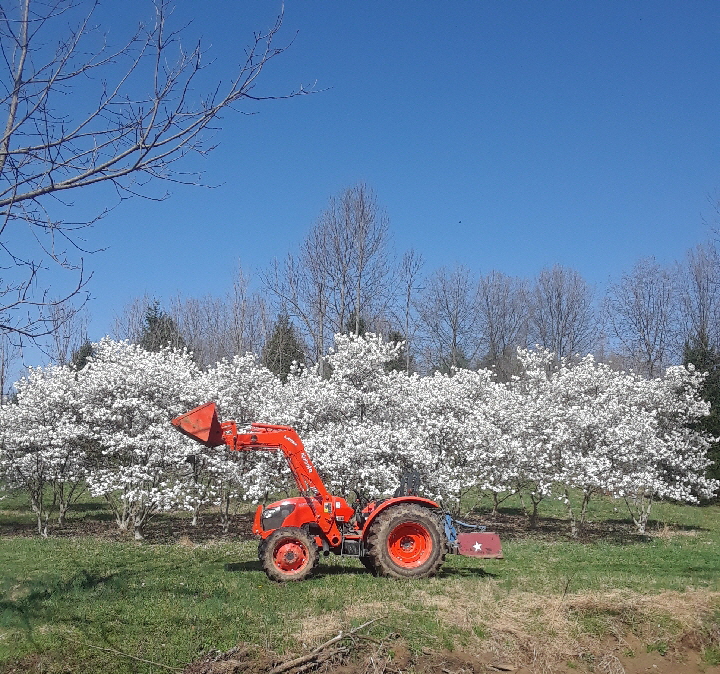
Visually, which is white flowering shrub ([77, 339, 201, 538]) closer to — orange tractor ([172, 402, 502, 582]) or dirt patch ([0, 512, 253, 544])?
dirt patch ([0, 512, 253, 544])

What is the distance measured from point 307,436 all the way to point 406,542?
5.16 meters

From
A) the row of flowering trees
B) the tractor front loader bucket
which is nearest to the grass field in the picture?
the tractor front loader bucket

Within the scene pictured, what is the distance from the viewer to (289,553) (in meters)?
8.69

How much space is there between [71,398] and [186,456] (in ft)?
9.74

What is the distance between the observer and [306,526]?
9.21 m

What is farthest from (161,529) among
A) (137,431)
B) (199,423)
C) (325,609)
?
(325,609)

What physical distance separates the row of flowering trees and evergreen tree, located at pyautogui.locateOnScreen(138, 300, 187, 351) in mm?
18953

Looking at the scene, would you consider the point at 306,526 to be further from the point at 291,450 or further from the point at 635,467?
the point at 635,467

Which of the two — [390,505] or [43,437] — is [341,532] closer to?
[390,505]

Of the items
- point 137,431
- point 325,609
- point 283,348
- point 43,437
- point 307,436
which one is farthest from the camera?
point 283,348

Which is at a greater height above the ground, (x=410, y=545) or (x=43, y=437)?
(x=43, y=437)

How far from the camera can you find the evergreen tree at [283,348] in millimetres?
31812

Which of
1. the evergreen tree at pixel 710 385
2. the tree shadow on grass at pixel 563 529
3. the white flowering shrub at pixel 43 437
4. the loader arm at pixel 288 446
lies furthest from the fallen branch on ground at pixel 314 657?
the evergreen tree at pixel 710 385

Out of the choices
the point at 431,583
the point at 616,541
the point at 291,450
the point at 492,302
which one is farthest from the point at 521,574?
the point at 492,302
